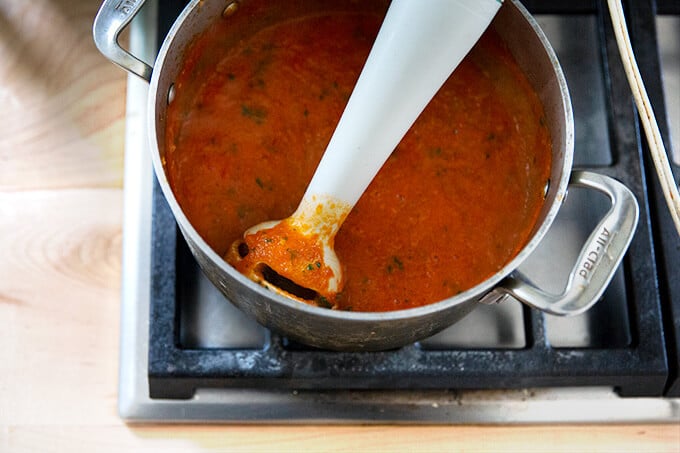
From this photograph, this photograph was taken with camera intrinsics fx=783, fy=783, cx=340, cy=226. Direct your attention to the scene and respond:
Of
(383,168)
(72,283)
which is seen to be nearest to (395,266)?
(383,168)

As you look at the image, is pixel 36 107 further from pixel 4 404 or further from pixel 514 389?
pixel 514 389

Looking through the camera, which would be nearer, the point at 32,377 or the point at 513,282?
the point at 513,282

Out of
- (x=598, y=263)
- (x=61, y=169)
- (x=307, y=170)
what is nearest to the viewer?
(x=598, y=263)

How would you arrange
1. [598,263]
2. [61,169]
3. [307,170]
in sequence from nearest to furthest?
1. [598,263]
2. [307,170]
3. [61,169]

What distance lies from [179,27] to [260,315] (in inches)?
9.3

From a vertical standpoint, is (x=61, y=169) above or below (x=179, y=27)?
below

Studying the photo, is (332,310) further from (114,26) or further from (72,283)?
(72,283)

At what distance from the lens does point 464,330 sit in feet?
2.57

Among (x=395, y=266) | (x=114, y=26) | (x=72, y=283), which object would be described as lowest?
(x=72, y=283)

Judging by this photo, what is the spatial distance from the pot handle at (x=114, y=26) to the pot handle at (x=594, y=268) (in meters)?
0.34

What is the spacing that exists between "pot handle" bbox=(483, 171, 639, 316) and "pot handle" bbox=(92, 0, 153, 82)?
34cm

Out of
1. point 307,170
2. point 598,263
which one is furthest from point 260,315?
point 598,263

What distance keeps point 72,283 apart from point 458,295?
17.6 inches

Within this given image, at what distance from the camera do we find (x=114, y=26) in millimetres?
605
